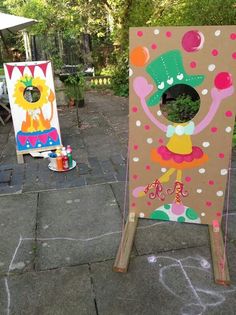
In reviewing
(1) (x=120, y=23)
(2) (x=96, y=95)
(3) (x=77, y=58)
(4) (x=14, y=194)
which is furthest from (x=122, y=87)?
(4) (x=14, y=194)

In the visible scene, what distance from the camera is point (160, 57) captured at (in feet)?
8.04

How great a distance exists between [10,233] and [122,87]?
26.3ft

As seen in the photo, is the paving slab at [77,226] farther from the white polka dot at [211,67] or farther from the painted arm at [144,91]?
the white polka dot at [211,67]

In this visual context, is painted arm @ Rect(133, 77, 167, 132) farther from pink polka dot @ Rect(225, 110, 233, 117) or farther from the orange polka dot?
pink polka dot @ Rect(225, 110, 233, 117)

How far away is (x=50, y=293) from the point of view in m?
2.34

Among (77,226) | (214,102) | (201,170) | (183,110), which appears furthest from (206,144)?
(183,110)

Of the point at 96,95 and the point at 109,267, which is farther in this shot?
the point at 96,95

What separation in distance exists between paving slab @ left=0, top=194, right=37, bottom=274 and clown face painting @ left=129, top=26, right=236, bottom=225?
103cm

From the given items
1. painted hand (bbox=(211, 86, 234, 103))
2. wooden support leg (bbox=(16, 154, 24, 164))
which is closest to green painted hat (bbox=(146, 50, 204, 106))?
painted hand (bbox=(211, 86, 234, 103))

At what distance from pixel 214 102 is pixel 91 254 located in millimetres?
1610

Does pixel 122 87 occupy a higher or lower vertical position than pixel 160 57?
lower

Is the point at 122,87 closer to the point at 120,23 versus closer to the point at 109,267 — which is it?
the point at 120,23

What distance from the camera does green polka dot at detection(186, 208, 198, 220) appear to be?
2949 millimetres

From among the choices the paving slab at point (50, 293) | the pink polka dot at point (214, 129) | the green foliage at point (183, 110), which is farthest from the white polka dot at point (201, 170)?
the green foliage at point (183, 110)
